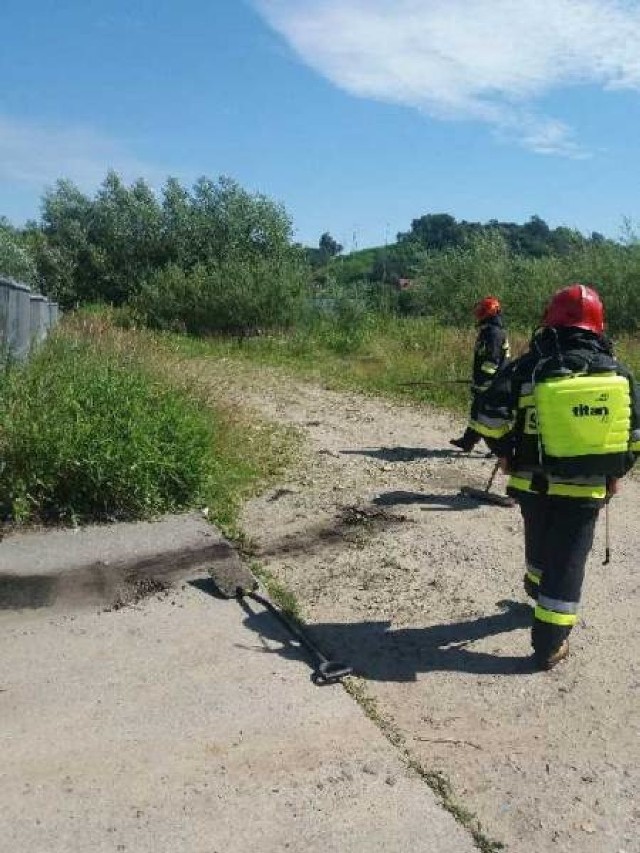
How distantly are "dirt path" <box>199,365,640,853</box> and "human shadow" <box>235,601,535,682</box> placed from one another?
0.04ft

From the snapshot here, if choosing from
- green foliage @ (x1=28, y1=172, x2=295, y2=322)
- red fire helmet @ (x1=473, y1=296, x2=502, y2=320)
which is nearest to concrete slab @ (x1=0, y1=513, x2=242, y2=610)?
red fire helmet @ (x1=473, y1=296, x2=502, y2=320)

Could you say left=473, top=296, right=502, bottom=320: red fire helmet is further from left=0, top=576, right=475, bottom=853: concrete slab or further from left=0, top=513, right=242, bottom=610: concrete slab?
left=0, top=576, right=475, bottom=853: concrete slab

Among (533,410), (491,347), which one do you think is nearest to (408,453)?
(491,347)

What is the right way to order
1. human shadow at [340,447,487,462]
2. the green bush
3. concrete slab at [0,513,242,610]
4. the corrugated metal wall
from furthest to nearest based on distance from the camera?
human shadow at [340,447,487,462], the corrugated metal wall, the green bush, concrete slab at [0,513,242,610]

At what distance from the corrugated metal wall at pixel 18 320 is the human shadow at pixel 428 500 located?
3.39 m

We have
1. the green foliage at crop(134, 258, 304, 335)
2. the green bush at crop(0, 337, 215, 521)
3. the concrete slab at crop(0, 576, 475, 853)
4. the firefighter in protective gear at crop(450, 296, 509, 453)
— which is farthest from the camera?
the green foliage at crop(134, 258, 304, 335)

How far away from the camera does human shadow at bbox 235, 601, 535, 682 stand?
398 cm

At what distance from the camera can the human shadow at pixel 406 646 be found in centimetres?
398

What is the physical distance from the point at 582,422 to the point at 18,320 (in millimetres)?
5652

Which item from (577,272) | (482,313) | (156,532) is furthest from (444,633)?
(577,272)

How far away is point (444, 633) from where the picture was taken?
438cm

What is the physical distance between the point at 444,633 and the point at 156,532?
80.5 inches

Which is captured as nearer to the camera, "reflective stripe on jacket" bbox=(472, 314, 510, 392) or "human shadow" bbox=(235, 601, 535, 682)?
"human shadow" bbox=(235, 601, 535, 682)

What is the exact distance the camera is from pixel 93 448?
5551mm
